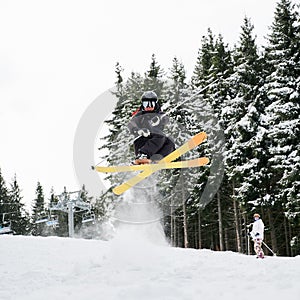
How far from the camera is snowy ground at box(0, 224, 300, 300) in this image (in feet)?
21.6

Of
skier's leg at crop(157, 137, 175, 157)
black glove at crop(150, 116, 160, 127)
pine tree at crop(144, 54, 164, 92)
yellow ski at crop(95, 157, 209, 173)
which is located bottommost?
yellow ski at crop(95, 157, 209, 173)

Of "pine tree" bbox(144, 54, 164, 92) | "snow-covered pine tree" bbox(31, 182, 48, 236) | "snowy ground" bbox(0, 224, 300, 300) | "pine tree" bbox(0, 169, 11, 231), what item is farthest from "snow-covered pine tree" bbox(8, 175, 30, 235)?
"snowy ground" bbox(0, 224, 300, 300)

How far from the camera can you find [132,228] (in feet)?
92.7

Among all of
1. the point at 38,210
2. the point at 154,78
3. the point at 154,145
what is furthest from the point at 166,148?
the point at 38,210

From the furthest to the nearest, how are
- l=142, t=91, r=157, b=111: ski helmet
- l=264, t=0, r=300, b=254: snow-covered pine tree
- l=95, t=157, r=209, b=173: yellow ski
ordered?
1. l=264, t=0, r=300, b=254: snow-covered pine tree
2. l=95, t=157, r=209, b=173: yellow ski
3. l=142, t=91, r=157, b=111: ski helmet

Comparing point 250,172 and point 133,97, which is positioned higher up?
point 133,97

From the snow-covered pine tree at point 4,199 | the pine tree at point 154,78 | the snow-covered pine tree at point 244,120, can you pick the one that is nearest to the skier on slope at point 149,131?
the snow-covered pine tree at point 244,120

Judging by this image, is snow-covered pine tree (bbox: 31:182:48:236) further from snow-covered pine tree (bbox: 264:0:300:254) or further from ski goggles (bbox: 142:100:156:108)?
ski goggles (bbox: 142:100:156:108)

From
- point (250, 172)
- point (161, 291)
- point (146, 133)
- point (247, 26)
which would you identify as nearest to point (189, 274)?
point (161, 291)

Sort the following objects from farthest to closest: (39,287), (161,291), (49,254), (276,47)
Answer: (276,47) < (49,254) < (39,287) < (161,291)

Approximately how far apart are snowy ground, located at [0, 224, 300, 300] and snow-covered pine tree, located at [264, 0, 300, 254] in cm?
898

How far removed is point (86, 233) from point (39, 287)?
46263mm

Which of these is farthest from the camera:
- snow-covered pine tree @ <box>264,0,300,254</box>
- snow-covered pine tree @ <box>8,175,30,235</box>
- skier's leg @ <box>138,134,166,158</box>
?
snow-covered pine tree @ <box>8,175,30,235</box>

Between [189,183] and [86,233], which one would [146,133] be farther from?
[86,233]
